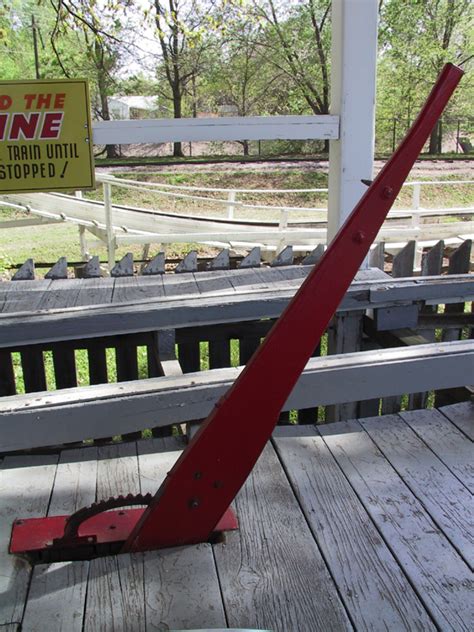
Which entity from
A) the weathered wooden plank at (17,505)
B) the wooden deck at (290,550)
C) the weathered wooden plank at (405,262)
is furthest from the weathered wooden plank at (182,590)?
the weathered wooden plank at (405,262)

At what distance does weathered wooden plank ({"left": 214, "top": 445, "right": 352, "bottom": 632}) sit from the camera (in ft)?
5.30

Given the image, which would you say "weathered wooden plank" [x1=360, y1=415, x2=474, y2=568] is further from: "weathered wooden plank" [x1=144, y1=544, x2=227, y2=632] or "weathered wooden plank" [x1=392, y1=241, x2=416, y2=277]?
"weathered wooden plank" [x1=392, y1=241, x2=416, y2=277]

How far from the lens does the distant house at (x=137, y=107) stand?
18.3 meters

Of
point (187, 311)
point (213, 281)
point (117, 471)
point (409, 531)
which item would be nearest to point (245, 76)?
point (213, 281)

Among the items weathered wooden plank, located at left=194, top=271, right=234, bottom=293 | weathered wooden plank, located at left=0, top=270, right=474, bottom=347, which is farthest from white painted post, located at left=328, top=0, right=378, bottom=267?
weathered wooden plank, located at left=194, top=271, right=234, bottom=293

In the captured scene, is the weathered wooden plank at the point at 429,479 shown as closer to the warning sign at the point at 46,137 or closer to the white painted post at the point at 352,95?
the white painted post at the point at 352,95

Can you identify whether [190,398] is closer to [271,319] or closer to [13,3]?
[271,319]

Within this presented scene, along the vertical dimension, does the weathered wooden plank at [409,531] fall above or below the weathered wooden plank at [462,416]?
below

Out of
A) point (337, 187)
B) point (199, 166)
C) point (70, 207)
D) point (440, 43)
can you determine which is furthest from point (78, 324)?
point (440, 43)

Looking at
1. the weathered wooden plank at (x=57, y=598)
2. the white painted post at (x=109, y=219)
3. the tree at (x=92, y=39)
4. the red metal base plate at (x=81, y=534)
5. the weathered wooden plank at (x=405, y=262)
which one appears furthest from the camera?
the white painted post at (x=109, y=219)

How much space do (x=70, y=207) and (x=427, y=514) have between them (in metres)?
8.04

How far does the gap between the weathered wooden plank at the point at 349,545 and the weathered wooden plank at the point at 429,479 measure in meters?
0.21

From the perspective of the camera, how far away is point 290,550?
6.14ft

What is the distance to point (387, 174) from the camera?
171 cm
